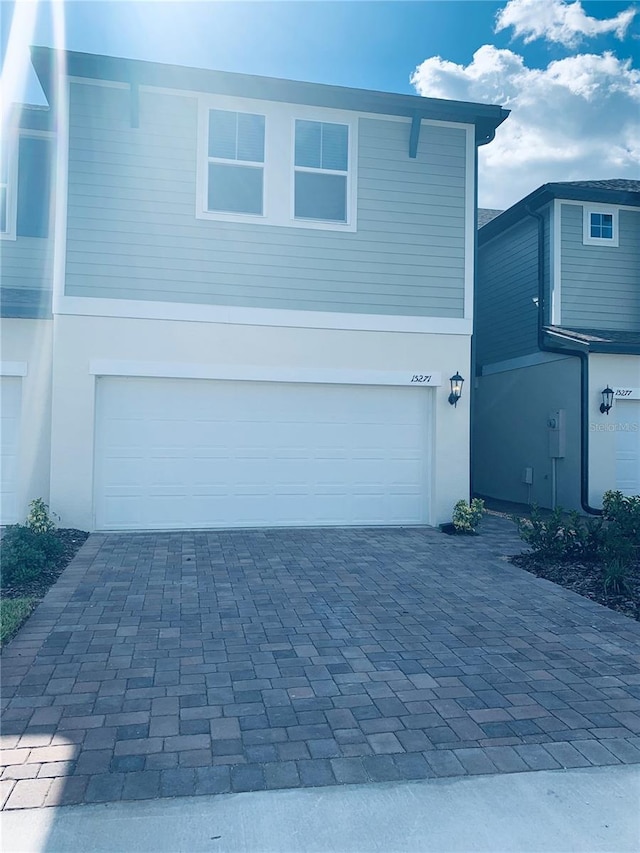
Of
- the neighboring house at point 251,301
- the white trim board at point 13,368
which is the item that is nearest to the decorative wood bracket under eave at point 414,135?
the neighboring house at point 251,301

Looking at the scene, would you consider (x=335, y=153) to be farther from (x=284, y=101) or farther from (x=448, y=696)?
(x=448, y=696)

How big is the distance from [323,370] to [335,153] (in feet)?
10.6

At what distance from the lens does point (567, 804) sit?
3.12m

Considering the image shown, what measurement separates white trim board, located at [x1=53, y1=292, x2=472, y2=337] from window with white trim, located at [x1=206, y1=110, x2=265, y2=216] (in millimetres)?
1471

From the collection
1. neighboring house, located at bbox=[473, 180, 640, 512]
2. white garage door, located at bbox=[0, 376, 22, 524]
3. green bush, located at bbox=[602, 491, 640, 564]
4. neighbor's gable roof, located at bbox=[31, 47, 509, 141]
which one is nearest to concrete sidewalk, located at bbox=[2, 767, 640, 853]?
green bush, located at bbox=[602, 491, 640, 564]

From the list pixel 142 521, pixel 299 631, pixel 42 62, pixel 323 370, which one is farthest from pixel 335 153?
pixel 299 631

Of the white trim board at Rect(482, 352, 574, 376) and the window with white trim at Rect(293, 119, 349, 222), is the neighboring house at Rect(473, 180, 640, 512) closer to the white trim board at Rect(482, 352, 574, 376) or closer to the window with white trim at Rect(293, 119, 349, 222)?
the white trim board at Rect(482, 352, 574, 376)

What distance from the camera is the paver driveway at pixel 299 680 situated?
11.2 feet

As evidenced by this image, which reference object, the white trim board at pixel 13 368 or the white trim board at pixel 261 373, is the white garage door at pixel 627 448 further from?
the white trim board at pixel 13 368

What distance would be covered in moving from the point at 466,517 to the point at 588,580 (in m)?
2.67

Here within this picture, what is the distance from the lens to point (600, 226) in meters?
13.1

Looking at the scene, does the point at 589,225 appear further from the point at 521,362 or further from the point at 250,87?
the point at 250,87

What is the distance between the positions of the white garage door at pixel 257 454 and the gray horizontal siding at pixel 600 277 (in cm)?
456

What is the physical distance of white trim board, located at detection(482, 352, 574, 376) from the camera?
41.2 feet
